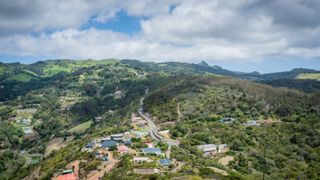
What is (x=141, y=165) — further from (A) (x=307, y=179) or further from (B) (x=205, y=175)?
(A) (x=307, y=179)

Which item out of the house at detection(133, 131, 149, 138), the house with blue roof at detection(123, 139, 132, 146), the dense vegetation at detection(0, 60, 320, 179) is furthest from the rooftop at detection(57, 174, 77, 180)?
the house at detection(133, 131, 149, 138)

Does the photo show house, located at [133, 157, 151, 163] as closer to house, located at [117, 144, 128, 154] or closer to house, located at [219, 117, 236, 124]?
house, located at [117, 144, 128, 154]

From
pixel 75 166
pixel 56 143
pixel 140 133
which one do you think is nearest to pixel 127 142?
pixel 140 133

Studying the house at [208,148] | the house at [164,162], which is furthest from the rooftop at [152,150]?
the house at [208,148]

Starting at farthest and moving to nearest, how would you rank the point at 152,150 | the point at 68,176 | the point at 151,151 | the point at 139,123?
1. the point at 139,123
2. the point at 152,150
3. the point at 151,151
4. the point at 68,176

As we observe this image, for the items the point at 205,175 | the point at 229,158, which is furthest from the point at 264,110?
the point at 205,175

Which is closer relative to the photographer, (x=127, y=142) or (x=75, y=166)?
(x=75, y=166)

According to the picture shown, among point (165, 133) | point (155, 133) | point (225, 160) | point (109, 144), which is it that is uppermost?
point (165, 133)

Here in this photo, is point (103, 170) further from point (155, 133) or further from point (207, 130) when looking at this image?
point (207, 130)

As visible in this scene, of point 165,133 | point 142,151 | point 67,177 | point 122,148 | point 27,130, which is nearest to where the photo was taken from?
point 67,177
